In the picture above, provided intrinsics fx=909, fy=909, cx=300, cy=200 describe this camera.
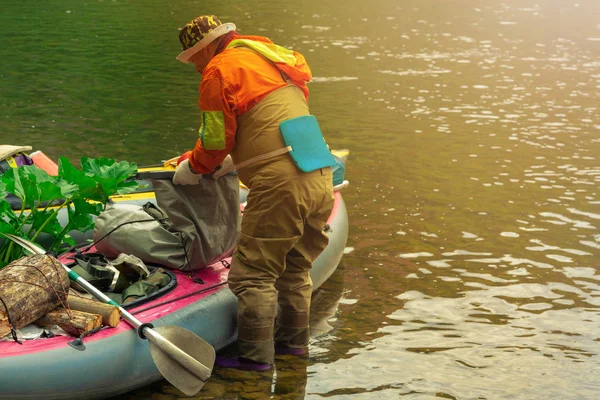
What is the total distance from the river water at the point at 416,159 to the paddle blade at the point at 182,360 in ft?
1.22

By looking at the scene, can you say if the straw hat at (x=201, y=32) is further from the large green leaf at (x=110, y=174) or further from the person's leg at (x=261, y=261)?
the person's leg at (x=261, y=261)

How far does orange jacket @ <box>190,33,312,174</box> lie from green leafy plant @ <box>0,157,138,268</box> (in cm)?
59

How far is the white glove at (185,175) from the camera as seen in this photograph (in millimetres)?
5133

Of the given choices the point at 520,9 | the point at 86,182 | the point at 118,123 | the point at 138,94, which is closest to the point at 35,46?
the point at 138,94

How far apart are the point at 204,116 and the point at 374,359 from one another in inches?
72.0

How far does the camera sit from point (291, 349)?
5492mm

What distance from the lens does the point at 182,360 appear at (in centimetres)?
452

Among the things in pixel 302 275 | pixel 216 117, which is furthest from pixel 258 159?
pixel 302 275

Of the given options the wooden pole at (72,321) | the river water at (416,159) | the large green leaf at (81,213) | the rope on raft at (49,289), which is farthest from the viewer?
the river water at (416,159)

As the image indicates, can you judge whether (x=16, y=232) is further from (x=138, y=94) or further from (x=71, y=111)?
(x=138, y=94)

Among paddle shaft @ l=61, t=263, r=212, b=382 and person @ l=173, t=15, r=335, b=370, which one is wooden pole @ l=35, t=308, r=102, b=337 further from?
person @ l=173, t=15, r=335, b=370

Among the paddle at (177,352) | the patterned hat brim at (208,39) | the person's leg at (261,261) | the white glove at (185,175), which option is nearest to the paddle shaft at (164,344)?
the paddle at (177,352)

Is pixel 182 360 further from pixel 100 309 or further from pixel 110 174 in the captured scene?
pixel 110 174

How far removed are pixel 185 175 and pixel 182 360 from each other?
3.69ft
